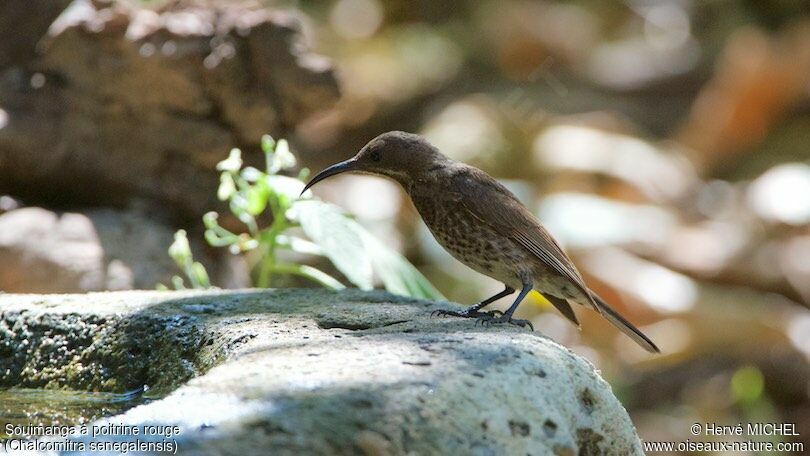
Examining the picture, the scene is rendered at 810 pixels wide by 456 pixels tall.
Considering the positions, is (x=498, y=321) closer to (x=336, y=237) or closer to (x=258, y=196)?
(x=336, y=237)

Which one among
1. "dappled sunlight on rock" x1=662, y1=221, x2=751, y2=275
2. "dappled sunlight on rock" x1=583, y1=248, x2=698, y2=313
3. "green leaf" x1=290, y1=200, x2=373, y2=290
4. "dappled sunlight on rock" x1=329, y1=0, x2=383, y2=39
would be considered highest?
"dappled sunlight on rock" x1=329, y1=0, x2=383, y2=39

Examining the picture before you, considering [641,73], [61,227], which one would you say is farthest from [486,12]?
[61,227]

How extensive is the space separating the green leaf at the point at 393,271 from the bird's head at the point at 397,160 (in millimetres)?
302

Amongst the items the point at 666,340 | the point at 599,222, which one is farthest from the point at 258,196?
the point at 599,222

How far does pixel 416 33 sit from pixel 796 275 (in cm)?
801

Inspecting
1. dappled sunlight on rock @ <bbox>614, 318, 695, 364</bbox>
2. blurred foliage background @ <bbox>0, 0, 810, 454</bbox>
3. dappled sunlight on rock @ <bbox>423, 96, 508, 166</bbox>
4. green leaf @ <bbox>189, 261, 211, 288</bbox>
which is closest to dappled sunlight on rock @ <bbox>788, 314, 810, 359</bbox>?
blurred foliage background @ <bbox>0, 0, 810, 454</bbox>

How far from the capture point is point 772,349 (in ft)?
28.4

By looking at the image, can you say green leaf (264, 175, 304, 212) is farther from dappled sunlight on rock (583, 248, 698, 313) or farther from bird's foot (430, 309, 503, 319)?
dappled sunlight on rock (583, 248, 698, 313)

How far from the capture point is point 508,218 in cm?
440

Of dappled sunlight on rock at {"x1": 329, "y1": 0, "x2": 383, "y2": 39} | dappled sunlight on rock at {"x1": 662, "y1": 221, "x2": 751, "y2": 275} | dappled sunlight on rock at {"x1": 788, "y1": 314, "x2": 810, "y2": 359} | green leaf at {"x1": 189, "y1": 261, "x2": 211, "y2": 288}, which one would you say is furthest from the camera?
dappled sunlight on rock at {"x1": 329, "y1": 0, "x2": 383, "y2": 39}

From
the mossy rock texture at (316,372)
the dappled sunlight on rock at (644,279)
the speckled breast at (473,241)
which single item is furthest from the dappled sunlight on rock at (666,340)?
the mossy rock texture at (316,372)

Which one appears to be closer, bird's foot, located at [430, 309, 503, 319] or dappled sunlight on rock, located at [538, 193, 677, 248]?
→ bird's foot, located at [430, 309, 503, 319]

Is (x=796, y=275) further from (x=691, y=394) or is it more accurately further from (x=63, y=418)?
(x=63, y=418)

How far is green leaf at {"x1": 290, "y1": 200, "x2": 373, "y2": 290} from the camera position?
4227 mm
